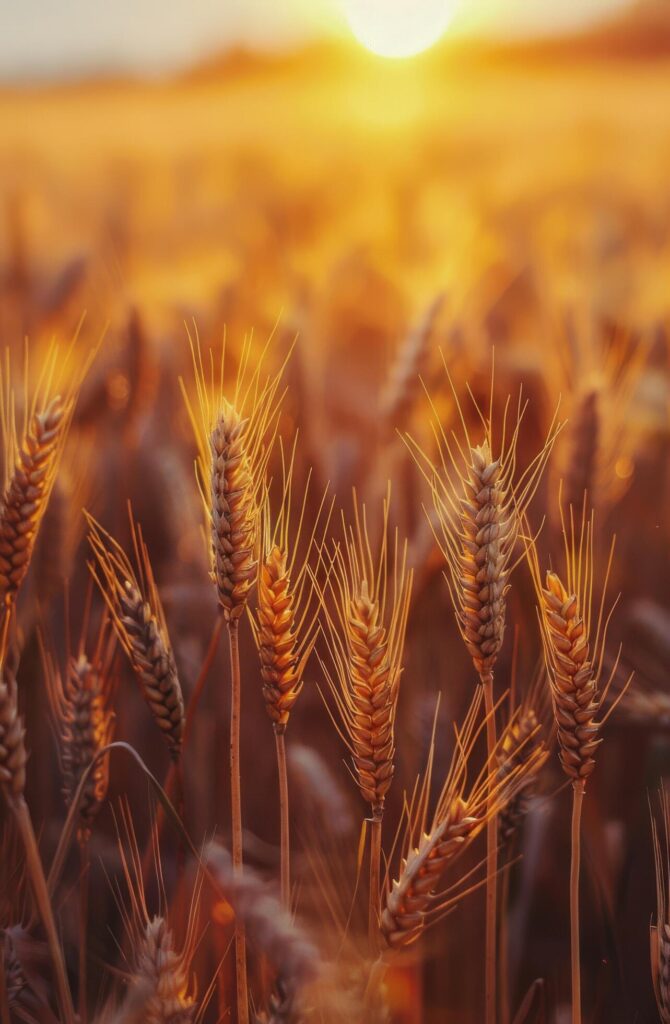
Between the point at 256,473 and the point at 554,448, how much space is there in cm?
52

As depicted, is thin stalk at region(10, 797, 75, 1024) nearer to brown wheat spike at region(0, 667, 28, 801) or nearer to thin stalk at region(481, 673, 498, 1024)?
brown wheat spike at region(0, 667, 28, 801)

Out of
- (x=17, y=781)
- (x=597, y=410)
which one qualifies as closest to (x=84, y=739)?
(x=17, y=781)

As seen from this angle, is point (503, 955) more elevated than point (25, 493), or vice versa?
point (25, 493)

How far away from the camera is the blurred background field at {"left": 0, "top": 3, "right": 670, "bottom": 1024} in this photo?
2.95 ft

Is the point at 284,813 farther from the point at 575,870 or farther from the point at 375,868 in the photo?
the point at 575,870

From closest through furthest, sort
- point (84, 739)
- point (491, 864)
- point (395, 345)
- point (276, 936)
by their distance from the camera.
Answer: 1. point (276, 936)
2. point (491, 864)
3. point (84, 739)
4. point (395, 345)

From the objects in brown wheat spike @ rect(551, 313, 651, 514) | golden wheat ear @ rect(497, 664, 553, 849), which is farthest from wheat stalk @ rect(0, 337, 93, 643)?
brown wheat spike @ rect(551, 313, 651, 514)

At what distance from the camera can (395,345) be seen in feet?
5.91

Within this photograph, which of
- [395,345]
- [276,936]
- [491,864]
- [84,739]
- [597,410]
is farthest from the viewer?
[395,345]

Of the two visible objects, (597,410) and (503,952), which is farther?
(597,410)

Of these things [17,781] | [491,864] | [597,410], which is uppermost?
[597,410]

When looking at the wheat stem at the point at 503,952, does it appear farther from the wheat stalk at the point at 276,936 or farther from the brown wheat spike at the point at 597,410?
the brown wheat spike at the point at 597,410

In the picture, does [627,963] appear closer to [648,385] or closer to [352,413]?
[648,385]

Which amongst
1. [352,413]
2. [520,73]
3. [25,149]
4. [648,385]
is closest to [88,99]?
[25,149]
